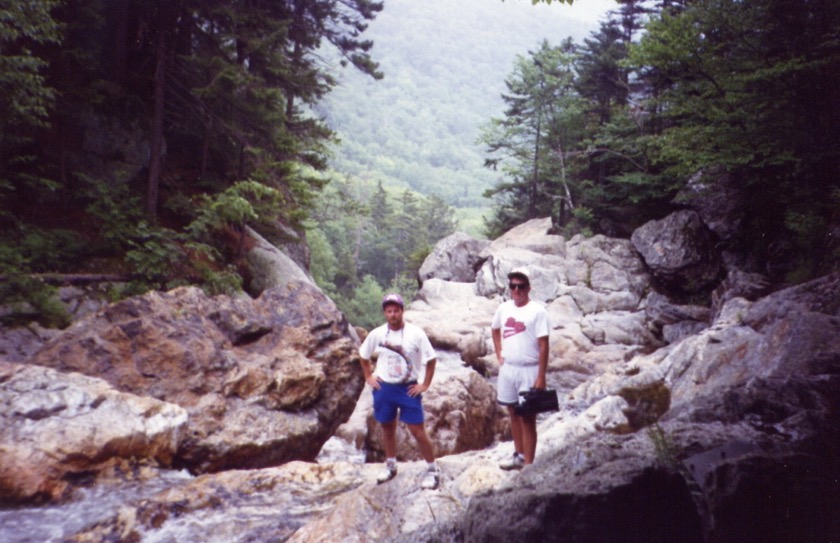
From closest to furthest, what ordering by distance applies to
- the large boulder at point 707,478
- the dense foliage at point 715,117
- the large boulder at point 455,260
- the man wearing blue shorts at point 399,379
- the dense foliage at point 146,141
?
the large boulder at point 707,478 → the man wearing blue shorts at point 399,379 → the dense foliage at point 146,141 → the dense foliage at point 715,117 → the large boulder at point 455,260

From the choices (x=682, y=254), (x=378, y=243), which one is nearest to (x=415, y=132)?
(x=378, y=243)

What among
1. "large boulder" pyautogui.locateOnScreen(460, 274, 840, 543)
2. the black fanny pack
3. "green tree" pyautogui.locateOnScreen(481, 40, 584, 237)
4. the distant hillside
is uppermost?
the distant hillside

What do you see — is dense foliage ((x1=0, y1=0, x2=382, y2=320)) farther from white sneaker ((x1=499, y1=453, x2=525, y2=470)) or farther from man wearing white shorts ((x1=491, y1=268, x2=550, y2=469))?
white sneaker ((x1=499, y1=453, x2=525, y2=470))

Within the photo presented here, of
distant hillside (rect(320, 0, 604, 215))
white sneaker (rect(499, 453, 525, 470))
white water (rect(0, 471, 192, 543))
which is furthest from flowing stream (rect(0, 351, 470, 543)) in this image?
distant hillside (rect(320, 0, 604, 215))

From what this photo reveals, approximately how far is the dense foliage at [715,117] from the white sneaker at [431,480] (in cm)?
1054

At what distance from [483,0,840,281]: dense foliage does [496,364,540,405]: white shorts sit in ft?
31.3

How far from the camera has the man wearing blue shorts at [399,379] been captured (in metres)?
4.48

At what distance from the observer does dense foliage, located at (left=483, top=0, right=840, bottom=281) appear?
426 inches

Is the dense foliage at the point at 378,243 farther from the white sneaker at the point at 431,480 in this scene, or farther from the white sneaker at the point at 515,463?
the white sneaker at the point at 431,480

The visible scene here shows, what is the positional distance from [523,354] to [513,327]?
27 centimetres

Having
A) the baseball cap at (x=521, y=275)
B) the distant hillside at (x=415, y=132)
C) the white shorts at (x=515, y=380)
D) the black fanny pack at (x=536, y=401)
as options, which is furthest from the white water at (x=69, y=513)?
the distant hillside at (x=415, y=132)

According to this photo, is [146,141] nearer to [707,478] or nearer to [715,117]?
[707,478]

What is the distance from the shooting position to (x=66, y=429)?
15.6 ft

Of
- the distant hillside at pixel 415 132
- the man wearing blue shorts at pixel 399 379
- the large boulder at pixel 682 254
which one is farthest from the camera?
the distant hillside at pixel 415 132
